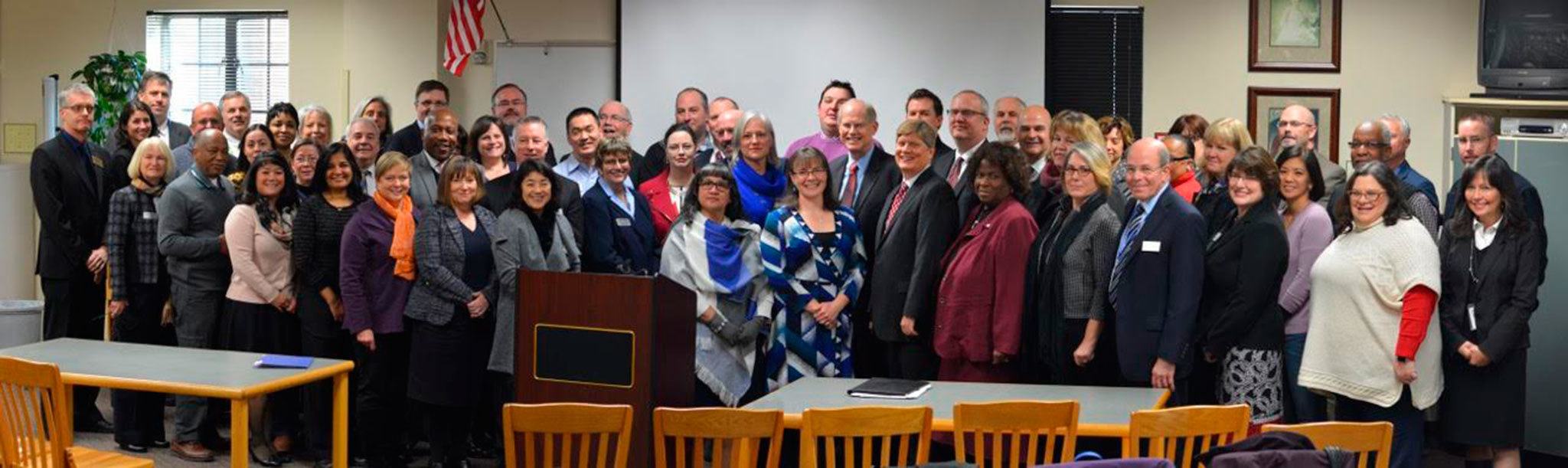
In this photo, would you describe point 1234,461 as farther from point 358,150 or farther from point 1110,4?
point 1110,4

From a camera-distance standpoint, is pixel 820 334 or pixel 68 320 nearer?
pixel 820 334

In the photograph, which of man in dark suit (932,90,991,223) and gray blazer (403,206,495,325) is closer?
gray blazer (403,206,495,325)

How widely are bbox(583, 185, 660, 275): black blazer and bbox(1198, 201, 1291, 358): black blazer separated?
A: 2.26 m

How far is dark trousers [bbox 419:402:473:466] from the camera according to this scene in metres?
6.95

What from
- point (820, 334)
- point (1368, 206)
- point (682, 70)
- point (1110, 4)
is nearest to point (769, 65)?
point (682, 70)

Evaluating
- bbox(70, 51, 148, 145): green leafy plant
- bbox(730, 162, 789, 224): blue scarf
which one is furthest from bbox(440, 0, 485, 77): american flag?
bbox(730, 162, 789, 224): blue scarf

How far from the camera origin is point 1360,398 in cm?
601

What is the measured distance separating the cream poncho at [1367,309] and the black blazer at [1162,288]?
443 millimetres

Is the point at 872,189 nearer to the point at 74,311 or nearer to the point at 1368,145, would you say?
the point at 1368,145

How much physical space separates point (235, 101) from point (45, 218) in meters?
1.07

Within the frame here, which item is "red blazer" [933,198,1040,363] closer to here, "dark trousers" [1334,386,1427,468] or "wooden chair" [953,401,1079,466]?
"dark trousers" [1334,386,1427,468]

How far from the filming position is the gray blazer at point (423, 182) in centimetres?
721

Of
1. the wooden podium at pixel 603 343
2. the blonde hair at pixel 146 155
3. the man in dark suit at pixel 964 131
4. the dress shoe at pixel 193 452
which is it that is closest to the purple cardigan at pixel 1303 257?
the man in dark suit at pixel 964 131

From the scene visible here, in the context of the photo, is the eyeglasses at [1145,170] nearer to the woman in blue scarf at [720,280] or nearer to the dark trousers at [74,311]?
the woman in blue scarf at [720,280]
